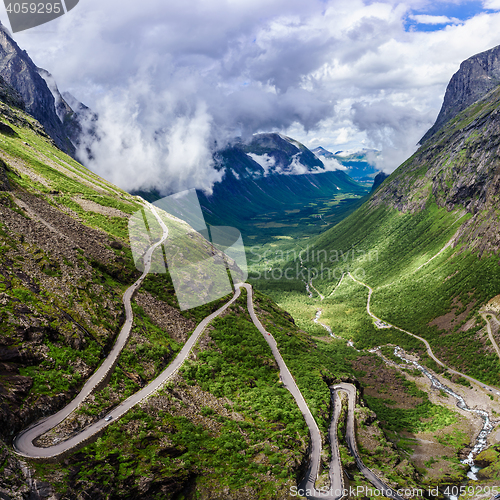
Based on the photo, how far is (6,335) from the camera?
38312mm

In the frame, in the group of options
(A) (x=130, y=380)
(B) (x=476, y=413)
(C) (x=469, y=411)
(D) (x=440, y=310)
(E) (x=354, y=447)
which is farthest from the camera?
(D) (x=440, y=310)

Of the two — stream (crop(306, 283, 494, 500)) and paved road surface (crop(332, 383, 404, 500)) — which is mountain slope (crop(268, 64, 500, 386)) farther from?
paved road surface (crop(332, 383, 404, 500))

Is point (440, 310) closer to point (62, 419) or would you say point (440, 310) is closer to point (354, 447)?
point (354, 447)

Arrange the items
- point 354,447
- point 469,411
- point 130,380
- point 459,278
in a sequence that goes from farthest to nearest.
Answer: point 459,278
point 469,411
point 354,447
point 130,380

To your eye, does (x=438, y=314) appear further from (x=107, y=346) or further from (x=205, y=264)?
(x=107, y=346)

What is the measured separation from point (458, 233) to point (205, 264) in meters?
140

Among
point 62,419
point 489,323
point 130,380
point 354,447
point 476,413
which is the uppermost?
point 62,419

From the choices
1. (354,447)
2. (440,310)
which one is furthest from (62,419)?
(440,310)

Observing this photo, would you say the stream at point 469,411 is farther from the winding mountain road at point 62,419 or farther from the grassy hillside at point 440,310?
the winding mountain road at point 62,419

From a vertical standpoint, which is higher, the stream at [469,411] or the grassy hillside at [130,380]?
the grassy hillside at [130,380]

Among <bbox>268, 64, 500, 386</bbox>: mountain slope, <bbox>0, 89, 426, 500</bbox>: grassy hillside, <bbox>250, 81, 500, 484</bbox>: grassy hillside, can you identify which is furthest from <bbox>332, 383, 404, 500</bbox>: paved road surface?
<bbox>268, 64, 500, 386</bbox>: mountain slope

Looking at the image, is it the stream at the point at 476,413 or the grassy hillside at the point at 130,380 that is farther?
the stream at the point at 476,413

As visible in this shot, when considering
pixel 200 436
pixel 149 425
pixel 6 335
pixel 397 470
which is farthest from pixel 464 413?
pixel 6 335

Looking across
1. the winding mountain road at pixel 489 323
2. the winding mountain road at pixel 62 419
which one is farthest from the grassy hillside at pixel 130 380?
the winding mountain road at pixel 489 323
